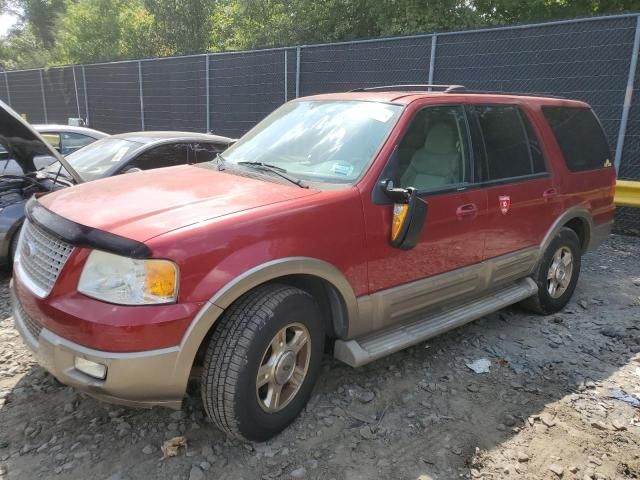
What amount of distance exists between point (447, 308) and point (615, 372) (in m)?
1.31

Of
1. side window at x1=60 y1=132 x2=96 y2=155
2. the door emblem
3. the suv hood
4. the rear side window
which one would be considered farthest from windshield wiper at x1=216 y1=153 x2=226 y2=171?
side window at x1=60 y1=132 x2=96 y2=155

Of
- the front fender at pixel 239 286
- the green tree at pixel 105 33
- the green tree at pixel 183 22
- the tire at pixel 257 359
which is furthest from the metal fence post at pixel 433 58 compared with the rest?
the green tree at pixel 105 33

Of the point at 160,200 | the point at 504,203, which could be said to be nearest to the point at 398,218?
the point at 504,203

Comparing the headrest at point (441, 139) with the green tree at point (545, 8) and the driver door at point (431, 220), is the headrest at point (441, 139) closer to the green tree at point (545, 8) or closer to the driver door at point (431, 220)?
the driver door at point (431, 220)

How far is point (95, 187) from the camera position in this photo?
3215 mm

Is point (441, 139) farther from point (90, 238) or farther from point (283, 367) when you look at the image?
point (90, 238)

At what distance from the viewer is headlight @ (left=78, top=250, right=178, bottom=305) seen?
2.36 meters

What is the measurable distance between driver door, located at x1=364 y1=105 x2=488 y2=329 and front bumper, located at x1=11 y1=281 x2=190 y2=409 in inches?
49.7

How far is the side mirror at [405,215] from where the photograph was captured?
3.06 meters

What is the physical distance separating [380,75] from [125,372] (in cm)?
821

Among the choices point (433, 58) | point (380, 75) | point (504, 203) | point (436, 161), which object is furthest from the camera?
point (380, 75)

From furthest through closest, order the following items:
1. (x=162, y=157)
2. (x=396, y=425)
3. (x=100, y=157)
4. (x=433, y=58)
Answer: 1. (x=433, y=58)
2. (x=162, y=157)
3. (x=100, y=157)
4. (x=396, y=425)

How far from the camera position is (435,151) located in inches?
142

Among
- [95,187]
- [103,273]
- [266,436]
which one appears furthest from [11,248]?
[266,436]
